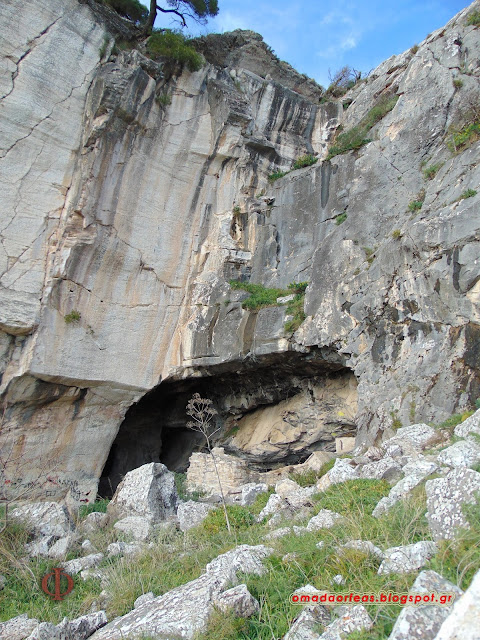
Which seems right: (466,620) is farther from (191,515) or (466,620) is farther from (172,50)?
(172,50)

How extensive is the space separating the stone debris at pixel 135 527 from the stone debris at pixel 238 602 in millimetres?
3325

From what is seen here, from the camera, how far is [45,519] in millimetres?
7012

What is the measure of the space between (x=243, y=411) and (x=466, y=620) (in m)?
12.0

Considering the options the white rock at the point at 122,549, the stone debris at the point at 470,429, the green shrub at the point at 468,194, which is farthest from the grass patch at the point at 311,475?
the green shrub at the point at 468,194

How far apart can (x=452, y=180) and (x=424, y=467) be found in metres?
6.46

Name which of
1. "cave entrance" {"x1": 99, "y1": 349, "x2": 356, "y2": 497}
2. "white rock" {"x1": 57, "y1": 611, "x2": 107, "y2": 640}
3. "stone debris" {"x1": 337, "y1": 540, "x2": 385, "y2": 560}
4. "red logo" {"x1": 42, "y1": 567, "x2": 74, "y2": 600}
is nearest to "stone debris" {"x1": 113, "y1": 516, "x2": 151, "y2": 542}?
"red logo" {"x1": 42, "y1": 567, "x2": 74, "y2": 600}

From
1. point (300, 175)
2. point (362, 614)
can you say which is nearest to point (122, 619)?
point (362, 614)

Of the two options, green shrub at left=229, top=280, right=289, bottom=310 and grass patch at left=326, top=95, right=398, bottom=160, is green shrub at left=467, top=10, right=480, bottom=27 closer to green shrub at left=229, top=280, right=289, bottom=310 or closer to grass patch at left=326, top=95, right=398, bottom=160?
grass patch at left=326, top=95, right=398, bottom=160

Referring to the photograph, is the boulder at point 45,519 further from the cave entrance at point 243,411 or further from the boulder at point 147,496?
the cave entrance at point 243,411

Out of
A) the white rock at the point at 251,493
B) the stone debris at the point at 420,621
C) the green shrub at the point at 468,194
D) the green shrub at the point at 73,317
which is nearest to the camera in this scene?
the stone debris at the point at 420,621

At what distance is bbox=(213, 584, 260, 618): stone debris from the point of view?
3.12 meters

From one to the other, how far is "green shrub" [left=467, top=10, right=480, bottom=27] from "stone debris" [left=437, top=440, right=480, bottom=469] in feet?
35.5

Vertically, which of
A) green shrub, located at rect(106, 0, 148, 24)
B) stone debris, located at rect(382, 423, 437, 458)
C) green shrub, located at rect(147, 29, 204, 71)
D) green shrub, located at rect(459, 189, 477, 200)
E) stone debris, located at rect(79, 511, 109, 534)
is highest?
green shrub, located at rect(106, 0, 148, 24)

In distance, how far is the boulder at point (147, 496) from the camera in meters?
7.38
